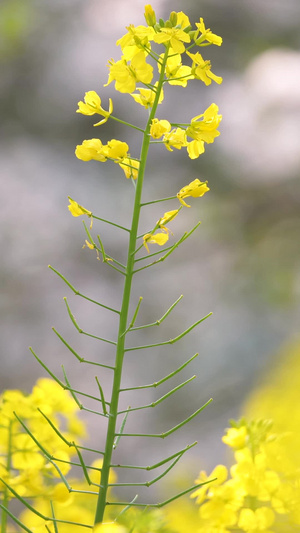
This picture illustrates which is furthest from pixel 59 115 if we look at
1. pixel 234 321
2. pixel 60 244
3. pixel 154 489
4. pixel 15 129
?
pixel 154 489

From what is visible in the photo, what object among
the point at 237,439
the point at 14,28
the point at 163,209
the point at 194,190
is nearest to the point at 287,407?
the point at 237,439

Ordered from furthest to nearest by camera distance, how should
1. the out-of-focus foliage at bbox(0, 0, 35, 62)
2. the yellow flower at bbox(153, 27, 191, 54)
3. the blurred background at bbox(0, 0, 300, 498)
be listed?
the out-of-focus foliage at bbox(0, 0, 35, 62) → the blurred background at bbox(0, 0, 300, 498) → the yellow flower at bbox(153, 27, 191, 54)

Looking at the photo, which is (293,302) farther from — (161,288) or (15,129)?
(15,129)

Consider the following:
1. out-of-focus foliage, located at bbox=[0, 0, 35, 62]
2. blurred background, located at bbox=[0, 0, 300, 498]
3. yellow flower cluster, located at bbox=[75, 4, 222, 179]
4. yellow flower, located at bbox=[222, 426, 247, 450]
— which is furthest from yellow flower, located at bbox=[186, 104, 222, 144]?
out-of-focus foliage, located at bbox=[0, 0, 35, 62]

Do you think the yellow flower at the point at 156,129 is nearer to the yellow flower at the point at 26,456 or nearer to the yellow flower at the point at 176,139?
the yellow flower at the point at 176,139

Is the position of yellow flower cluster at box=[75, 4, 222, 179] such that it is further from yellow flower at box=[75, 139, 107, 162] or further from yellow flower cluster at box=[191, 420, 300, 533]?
yellow flower cluster at box=[191, 420, 300, 533]

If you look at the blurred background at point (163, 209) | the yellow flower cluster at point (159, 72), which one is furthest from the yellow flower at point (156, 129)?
the blurred background at point (163, 209)
